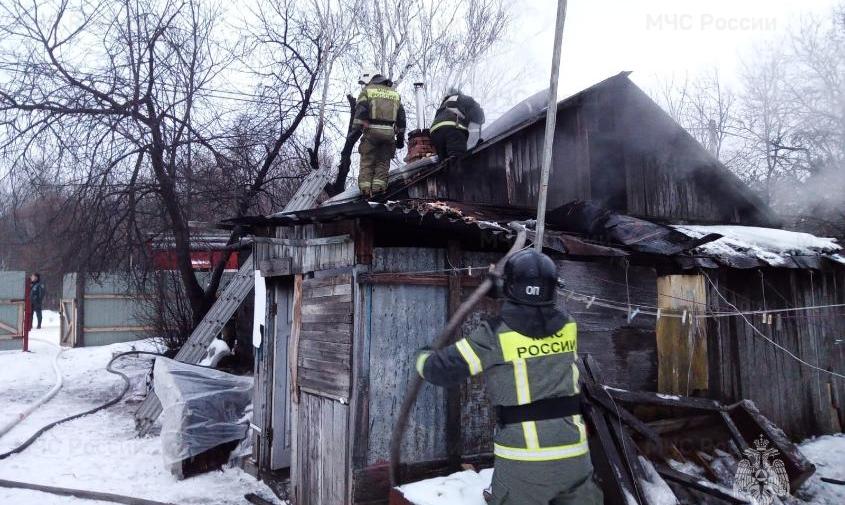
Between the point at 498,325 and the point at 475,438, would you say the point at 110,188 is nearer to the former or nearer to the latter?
the point at 475,438

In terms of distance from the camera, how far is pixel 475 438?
567cm

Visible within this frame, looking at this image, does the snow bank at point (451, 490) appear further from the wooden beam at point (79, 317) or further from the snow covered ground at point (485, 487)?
the wooden beam at point (79, 317)

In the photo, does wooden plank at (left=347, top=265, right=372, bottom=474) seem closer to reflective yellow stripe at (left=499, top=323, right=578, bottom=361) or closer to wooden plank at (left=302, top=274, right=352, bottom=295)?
wooden plank at (left=302, top=274, right=352, bottom=295)

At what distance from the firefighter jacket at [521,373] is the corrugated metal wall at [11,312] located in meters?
17.0

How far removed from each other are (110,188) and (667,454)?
36.2 ft

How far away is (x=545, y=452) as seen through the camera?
10.3ft

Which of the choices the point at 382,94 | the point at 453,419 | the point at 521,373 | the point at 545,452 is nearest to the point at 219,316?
the point at 382,94

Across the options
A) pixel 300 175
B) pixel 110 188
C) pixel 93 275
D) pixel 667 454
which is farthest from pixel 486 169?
pixel 93 275

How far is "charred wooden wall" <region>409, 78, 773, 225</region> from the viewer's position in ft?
24.3

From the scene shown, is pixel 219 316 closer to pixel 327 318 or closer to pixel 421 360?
pixel 327 318

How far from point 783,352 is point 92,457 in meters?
10.2

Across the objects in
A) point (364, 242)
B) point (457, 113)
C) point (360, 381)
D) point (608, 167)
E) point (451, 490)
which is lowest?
point (451, 490)

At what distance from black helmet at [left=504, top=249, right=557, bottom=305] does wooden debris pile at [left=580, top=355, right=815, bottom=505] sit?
74.8 inches

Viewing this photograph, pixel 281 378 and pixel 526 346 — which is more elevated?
pixel 526 346
